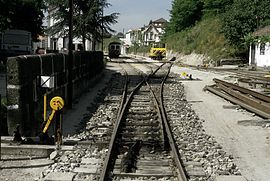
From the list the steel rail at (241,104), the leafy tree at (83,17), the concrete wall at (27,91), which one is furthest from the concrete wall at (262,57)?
the concrete wall at (27,91)

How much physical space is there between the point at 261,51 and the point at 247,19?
6.97 meters

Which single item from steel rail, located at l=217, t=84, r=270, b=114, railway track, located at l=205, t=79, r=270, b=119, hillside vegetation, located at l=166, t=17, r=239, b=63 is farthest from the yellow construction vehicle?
steel rail, located at l=217, t=84, r=270, b=114

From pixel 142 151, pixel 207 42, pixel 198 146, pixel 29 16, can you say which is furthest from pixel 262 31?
pixel 142 151

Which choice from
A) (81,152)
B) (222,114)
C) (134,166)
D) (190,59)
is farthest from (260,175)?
(190,59)

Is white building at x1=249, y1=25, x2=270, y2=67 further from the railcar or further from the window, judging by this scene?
the railcar

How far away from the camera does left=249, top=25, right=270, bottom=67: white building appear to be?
4669 centimetres

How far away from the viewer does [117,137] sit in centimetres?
1038

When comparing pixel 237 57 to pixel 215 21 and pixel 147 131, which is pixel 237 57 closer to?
pixel 215 21

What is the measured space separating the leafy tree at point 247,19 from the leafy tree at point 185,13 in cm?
3178

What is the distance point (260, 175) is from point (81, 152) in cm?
331

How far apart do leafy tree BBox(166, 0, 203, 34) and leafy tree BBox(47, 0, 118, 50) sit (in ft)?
117

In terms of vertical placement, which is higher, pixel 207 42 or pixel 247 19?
pixel 247 19

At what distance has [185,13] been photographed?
88125mm

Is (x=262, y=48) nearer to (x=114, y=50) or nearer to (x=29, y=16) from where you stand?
(x=29, y=16)
